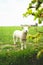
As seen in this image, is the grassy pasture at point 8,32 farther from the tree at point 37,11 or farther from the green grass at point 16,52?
the tree at point 37,11

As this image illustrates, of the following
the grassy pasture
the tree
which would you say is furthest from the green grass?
the tree

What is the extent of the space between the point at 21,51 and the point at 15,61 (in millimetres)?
278

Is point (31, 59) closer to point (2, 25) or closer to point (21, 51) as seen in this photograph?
point (21, 51)

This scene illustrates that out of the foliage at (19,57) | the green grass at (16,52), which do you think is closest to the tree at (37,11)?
the green grass at (16,52)

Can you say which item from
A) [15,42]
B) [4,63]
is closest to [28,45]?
[15,42]

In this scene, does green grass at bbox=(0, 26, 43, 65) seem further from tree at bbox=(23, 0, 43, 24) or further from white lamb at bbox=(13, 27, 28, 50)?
tree at bbox=(23, 0, 43, 24)

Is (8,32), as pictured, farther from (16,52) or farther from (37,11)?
(37,11)

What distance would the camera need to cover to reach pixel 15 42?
7617mm

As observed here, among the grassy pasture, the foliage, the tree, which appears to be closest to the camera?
the tree

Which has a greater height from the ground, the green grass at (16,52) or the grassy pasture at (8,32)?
the grassy pasture at (8,32)

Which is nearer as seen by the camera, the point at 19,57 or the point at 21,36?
the point at 19,57

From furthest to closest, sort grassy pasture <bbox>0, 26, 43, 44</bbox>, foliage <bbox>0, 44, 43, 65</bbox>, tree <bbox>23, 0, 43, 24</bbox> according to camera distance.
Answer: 1. grassy pasture <bbox>0, 26, 43, 44</bbox>
2. foliage <bbox>0, 44, 43, 65</bbox>
3. tree <bbox>23, 0, 43, 24</bbox>

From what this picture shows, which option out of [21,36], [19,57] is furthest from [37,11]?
[21,36]

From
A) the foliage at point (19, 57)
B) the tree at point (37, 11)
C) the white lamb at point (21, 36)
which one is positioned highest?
→ the tree at point (37, 11)
